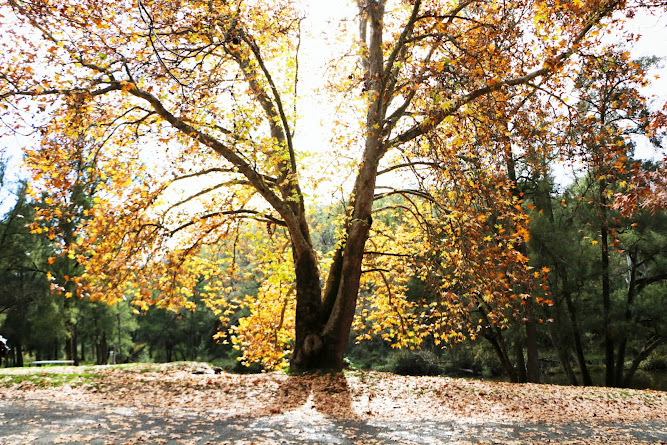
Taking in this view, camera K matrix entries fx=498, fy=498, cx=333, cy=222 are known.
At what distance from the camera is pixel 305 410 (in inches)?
265

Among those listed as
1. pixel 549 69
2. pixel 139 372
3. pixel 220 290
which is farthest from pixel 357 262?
pixel 139 372

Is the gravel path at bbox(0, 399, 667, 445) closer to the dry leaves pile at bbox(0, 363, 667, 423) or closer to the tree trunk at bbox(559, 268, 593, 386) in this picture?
the dry leaves pile at bbox(0, 363, 667, 423)

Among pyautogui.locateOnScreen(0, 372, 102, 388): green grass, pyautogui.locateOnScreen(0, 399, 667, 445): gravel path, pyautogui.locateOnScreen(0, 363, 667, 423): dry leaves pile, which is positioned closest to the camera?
pyautogui.locateOnScreen(0, 399, 667, 445): gravel path

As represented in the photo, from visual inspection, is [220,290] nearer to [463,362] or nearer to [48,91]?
[48,91]

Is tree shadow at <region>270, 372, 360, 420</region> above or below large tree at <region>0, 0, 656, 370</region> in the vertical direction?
below

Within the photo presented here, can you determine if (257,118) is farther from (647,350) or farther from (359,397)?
(647,350)

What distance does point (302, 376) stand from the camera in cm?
927

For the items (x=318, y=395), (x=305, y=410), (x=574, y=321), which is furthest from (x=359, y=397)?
(x=574, y=321)

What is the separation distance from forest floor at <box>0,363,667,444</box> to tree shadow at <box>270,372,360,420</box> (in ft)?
0.06

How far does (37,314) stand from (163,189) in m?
18.2

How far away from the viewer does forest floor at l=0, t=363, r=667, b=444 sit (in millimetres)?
5199

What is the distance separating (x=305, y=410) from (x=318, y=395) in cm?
107

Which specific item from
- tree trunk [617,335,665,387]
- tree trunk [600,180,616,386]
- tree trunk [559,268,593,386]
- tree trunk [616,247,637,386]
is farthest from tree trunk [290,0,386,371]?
tree trunk [617,335,665,387]

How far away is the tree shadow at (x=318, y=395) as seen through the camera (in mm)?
6753
